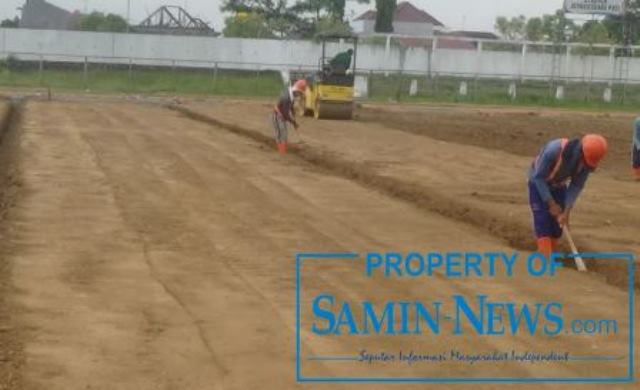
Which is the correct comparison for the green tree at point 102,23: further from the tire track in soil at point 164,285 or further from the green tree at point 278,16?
the tire track in soil at point 164,285

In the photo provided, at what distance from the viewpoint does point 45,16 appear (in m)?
91.6

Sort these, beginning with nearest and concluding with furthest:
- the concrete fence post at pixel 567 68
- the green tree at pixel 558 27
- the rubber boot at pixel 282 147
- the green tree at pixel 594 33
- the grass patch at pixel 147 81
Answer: the rubber boot at pixel 282 147
the grass patch at pixel 147 81
the concrete fence post at pixel 567 68
the green tree at pixel 594 33
the green tree at pixel 558 27

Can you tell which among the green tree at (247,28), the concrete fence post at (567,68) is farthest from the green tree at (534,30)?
the concrete fence post at (567,68)

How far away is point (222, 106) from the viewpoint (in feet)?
136

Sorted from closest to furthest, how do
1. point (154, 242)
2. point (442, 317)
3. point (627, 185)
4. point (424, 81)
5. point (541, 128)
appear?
point (442, 317), point (154, 242), point (627, 185), point (541, 128), point (424, 81)

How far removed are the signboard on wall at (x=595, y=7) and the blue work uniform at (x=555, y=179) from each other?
185 ft

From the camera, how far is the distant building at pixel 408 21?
316 ft

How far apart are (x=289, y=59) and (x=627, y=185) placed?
42.9 m

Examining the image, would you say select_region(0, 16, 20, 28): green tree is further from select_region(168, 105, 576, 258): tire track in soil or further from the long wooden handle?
the long wooden handle

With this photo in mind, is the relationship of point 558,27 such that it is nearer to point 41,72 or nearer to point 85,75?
point 85,75

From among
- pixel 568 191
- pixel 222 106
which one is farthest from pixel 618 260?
pixel 222 106

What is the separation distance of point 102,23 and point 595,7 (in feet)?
105

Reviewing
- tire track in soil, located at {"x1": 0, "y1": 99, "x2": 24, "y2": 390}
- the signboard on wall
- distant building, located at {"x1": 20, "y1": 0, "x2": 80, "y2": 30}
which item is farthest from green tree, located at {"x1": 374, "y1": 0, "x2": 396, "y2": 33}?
tire track in soil, located at {"x1": 0, "y1": 99, "x2": 24, "y2": 390}

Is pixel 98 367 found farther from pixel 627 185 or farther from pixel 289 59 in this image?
pixel 289 59
